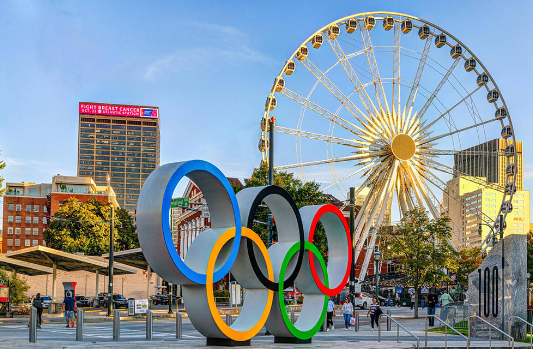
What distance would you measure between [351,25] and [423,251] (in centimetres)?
1931

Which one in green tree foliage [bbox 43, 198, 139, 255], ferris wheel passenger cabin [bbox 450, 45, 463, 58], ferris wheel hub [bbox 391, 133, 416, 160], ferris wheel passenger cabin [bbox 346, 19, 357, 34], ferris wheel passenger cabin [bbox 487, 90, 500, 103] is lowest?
green tree foliage [bbox 43, 198, 139, 255]

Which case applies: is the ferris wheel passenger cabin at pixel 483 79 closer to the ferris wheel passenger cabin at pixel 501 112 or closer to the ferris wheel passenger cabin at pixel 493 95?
the ferris wheel passenger cabin at pixel 493 95

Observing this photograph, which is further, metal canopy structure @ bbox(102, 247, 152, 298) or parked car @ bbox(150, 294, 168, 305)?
parked car @ bbox(150, 294, 168, 305)

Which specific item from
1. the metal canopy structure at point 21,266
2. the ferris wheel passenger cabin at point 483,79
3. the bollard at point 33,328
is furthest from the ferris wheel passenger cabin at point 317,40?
the bollard at point 33,328

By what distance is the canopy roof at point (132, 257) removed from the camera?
5872 cm

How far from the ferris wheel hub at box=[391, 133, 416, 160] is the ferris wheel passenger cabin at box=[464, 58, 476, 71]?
25.2ft

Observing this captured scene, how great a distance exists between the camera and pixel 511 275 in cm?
2669

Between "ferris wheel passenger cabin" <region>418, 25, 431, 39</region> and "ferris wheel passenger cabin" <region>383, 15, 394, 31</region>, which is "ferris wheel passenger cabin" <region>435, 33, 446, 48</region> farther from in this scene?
"ferris wheel passenger cabin" <region>383, 15, 394, 31</region>

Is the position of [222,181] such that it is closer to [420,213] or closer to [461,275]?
[420,213]

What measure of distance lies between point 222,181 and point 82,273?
217 ft

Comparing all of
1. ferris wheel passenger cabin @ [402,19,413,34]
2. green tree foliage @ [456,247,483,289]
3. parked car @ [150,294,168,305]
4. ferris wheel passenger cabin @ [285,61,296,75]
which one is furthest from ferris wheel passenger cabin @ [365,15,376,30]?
parked car @ [150,294,168,305]

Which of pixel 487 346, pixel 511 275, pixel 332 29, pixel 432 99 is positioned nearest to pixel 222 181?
pixel 487 346

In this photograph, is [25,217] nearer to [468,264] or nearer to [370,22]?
[468,264]

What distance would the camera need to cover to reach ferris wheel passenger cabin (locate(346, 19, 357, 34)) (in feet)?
174
